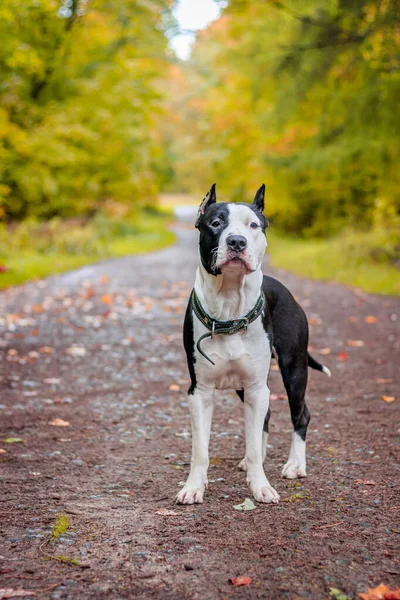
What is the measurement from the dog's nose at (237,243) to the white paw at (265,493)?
1.33 m

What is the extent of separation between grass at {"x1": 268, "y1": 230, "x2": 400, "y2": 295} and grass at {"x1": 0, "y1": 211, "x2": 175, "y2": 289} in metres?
5.78

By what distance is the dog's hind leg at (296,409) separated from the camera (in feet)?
14.0

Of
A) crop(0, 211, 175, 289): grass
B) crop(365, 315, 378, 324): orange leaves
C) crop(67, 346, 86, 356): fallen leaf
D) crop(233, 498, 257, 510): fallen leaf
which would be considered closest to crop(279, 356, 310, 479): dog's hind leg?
crop(233, 498, 257, 510): fallen leaf

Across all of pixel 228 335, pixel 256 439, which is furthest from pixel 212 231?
pixel 256 439

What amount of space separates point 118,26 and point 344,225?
380 inches

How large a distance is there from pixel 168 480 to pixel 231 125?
24852 millimetres

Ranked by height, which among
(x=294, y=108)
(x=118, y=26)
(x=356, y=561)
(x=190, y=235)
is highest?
(x=118, y=26)

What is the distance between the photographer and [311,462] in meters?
4.63

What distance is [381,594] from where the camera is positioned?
8.93 ft

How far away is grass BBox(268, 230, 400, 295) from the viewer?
14.5 meters

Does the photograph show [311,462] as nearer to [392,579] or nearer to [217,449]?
[217,449]

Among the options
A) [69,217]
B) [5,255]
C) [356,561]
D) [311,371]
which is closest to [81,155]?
[5,255]

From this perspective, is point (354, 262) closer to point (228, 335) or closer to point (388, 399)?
point (388, 399)

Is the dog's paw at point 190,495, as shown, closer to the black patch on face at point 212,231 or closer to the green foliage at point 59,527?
the green foliage at point 59,527
